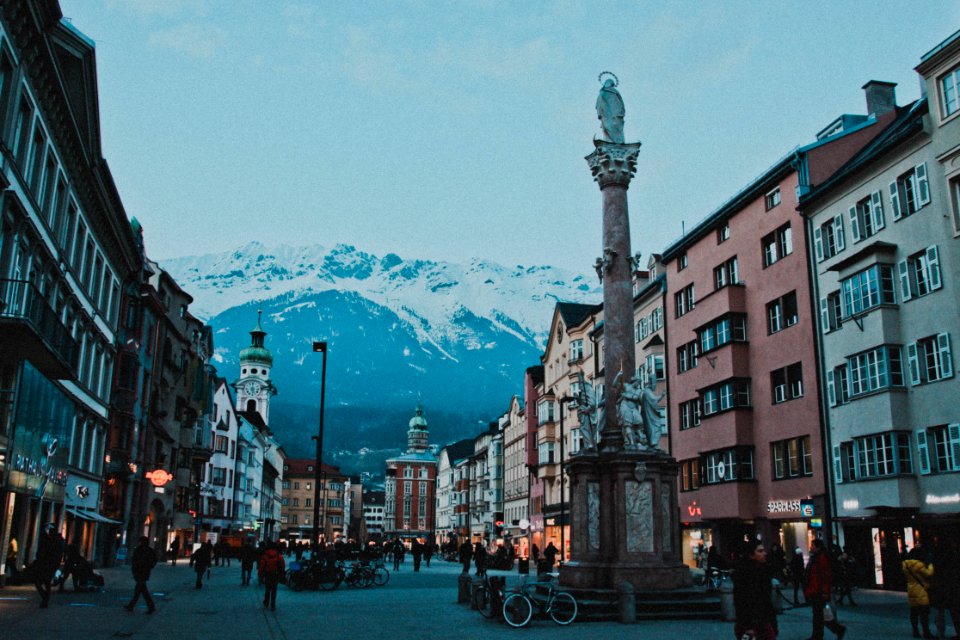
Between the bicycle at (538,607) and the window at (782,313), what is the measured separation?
23470 millimetres

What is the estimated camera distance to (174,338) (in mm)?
60531

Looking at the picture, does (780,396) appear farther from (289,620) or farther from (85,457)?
(85,457)

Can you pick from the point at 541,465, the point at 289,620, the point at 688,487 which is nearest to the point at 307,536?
the point at 541,465

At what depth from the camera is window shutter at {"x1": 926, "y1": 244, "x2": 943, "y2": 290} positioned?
30047 millimetres

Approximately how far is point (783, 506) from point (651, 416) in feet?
61.8

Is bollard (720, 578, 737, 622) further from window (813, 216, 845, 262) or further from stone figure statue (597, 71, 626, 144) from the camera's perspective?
window (813, 216, 845, 262)

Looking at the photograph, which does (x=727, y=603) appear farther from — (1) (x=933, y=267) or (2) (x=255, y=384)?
(2) (x=255, y=384)

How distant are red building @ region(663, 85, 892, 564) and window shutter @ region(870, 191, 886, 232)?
7.99 feet

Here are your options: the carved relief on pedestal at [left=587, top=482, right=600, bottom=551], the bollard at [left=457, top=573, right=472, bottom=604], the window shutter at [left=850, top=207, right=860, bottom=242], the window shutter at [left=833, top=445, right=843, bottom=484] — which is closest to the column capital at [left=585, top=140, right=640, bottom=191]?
the carved relief on pedestal at [left=587, top=482, right=600, bottom=551]

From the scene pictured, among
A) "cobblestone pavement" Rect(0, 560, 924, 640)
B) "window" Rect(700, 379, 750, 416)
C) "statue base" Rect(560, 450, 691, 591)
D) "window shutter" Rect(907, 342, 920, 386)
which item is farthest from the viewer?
→ "window" Rect(700, 379, 750, 416)

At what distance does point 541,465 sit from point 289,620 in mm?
50539

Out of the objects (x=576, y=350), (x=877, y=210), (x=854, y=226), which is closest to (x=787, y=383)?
(x=854, y=226)

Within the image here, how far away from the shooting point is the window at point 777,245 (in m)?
39.5

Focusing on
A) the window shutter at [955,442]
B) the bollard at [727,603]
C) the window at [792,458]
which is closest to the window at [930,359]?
the window shutter at [955,442]
